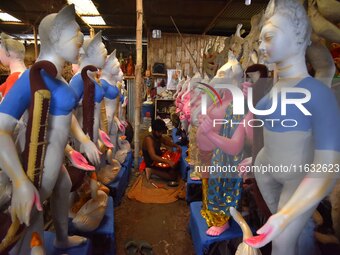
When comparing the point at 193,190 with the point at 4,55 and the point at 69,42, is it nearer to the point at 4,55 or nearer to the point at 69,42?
the point at 4,55

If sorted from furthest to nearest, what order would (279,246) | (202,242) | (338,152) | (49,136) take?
(202,242) → (49,136) → (279,246) → (338,152)

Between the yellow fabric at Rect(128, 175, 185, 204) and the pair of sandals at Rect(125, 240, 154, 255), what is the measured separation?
110 cm

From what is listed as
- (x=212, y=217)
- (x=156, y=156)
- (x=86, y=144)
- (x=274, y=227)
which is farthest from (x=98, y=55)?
(x=156, y=156)

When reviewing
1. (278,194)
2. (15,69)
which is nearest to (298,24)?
(278,194)

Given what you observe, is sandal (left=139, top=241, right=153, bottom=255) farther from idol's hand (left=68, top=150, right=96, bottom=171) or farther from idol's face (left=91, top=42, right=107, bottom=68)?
idol's face (left=91, top=42, right=107, bottom=68)

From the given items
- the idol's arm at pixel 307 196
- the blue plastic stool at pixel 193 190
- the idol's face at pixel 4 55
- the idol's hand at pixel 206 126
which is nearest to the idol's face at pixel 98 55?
the idol's face at pixel 4 55

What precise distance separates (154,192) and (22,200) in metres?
3.00

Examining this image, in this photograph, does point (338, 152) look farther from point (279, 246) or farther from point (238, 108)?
point (238, 108)

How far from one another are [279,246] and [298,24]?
2.72ft

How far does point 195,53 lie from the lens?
872 cm

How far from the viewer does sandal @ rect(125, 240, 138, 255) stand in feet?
8.64

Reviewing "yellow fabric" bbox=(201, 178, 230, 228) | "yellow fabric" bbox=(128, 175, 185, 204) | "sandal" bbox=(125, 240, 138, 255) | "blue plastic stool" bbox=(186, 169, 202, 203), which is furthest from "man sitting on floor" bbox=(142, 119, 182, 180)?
"yellow fabric" bbox=(201, 178, 230, 228)

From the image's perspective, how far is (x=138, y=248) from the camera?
268 cm

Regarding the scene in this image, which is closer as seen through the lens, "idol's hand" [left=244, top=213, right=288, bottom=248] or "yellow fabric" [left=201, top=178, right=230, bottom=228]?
"idol's hand" [left=244, top=213, right=288, bottom=248]
